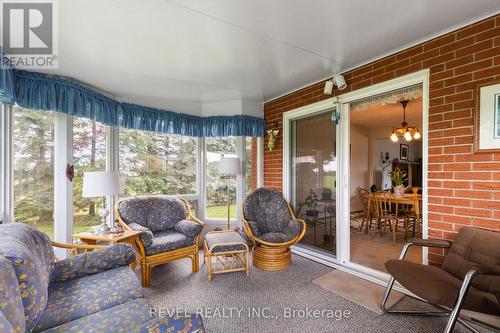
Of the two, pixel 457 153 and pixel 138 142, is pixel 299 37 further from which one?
pixel 138 142

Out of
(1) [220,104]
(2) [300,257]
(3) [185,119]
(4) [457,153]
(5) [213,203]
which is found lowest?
(2) [300,257]

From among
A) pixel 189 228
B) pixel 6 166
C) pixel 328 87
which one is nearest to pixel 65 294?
pixel 189 228

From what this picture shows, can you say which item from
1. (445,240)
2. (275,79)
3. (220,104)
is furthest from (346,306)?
(220,104)

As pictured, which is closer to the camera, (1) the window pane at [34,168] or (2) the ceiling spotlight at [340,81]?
(1) the window pane at [34,168]

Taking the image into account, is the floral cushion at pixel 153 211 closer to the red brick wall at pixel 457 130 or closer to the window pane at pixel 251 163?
the window pane at pixel 251 163

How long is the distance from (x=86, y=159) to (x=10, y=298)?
7.96ft

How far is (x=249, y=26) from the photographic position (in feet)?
6.35

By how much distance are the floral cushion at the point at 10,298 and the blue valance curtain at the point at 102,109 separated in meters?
1.83

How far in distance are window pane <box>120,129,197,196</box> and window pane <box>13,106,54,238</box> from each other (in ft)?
2.75

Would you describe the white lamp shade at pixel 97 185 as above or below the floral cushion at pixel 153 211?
above

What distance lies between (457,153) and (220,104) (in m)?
3.11

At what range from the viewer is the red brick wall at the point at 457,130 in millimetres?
1856

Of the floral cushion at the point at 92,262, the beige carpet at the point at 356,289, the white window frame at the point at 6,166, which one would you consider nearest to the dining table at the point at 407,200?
the beige carpet at the point at 356,289

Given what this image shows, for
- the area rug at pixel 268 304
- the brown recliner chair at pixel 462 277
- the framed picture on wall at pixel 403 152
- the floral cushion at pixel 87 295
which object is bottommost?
the area rug at pixel 268 304
